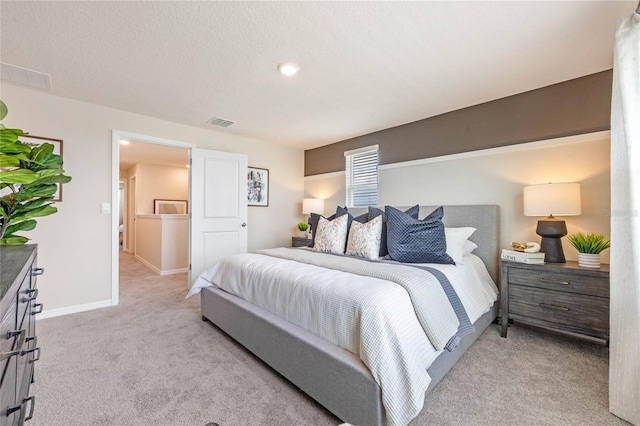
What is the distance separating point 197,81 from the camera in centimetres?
262

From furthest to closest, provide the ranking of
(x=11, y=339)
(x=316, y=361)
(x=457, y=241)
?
(x=457, y=241), (x=316, y=361), (x=11, y=339)

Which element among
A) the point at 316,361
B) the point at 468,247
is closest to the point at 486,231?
the point at 468,247

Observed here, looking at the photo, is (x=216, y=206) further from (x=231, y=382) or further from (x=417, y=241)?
(x=417, y=241)

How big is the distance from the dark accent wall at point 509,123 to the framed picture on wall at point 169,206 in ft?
17.2

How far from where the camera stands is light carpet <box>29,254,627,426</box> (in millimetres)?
1516

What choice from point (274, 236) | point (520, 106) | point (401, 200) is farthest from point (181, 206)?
point (520, 106)

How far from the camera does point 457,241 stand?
103 inches

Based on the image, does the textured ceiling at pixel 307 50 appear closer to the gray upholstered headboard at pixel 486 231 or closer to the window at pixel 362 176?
the window at pixel 362 176

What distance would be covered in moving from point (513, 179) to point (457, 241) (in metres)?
0.96

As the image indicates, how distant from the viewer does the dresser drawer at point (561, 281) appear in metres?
2.03

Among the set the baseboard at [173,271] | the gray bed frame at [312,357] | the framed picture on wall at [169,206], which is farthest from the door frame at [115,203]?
the framed picture on wall at [169,206]

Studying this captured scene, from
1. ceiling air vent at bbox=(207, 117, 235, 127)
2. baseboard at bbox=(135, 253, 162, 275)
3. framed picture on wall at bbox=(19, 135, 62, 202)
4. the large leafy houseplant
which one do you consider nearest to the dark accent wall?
ceiling air vent at bbox=(207, 117, 235, 127)

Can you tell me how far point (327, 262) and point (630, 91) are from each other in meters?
2.06

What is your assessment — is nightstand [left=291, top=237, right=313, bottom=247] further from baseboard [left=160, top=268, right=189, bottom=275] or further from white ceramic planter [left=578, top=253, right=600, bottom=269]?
white ceramic planter [left=578, top=253, right=600, bottom=269]
